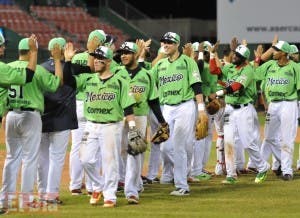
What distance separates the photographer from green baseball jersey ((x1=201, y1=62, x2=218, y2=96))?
43.3 ft

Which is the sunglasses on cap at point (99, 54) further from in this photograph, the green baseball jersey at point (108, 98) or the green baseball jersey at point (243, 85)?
the green baseball jersey at point (243, 85)

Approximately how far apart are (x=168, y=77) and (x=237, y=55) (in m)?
1.83

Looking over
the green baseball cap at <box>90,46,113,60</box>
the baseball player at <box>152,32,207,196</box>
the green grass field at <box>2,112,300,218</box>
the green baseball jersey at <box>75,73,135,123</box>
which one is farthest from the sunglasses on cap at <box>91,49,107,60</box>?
the green grass field at <box>2,112,300,218</box>

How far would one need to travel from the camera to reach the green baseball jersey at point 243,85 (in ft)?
41.2

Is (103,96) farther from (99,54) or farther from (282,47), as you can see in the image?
(282,47)

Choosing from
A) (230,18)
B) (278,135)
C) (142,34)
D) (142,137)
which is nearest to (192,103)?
(142,137)

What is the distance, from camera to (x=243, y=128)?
12.6m

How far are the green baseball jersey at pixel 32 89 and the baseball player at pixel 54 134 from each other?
0.68m

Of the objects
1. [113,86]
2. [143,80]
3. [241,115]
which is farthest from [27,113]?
[241,115]

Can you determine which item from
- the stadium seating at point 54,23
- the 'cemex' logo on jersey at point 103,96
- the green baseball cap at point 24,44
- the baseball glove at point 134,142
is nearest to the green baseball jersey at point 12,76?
the green baseball cap at point 24,44

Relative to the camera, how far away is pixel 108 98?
9.95 m

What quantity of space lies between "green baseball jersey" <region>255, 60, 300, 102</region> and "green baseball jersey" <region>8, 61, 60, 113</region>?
4737 mm

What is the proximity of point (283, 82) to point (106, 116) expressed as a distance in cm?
405

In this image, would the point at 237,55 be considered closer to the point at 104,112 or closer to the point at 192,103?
the point at 192,103
